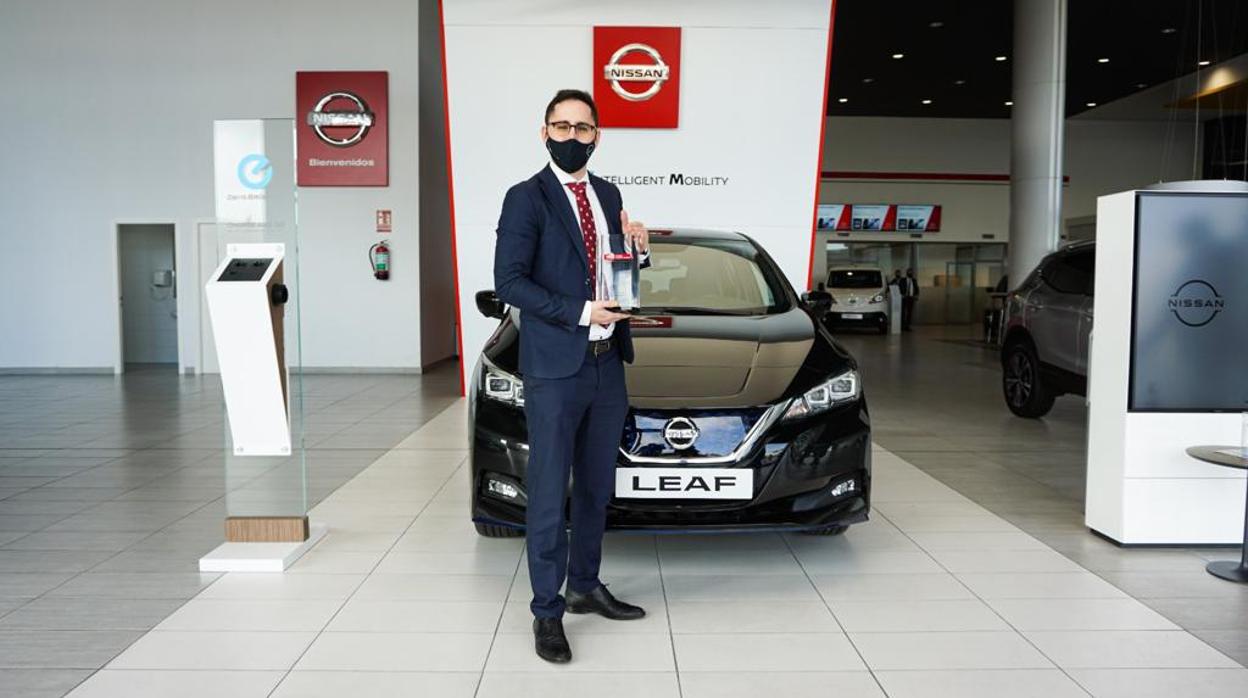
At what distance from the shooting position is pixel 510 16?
8.03 metres

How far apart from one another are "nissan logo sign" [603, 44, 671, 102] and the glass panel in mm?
4946

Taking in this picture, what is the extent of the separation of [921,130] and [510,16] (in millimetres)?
15717

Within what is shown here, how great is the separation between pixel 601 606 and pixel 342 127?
8776 mm

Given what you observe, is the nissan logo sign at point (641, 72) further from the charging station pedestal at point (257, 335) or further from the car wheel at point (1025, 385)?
the charging station pedestal at point (257, 335)

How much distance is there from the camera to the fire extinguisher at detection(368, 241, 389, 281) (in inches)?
415

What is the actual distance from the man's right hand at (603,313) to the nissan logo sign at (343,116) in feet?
28.6

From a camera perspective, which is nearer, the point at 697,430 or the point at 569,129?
the point at 569,129

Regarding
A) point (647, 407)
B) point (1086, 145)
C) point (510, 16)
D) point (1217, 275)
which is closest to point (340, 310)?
point (510, 16)

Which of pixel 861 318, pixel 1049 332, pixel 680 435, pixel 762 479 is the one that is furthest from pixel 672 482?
pixel 861 318

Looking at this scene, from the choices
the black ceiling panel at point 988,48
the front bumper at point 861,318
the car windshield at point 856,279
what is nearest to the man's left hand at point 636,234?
the black ceiling panel at point 988,48

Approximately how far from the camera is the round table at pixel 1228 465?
11.0ft

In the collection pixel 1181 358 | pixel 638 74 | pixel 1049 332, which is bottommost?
pixel 1049 332

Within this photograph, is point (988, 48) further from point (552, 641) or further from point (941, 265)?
point (552, 641)

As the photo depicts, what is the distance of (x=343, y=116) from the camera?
410 inches
